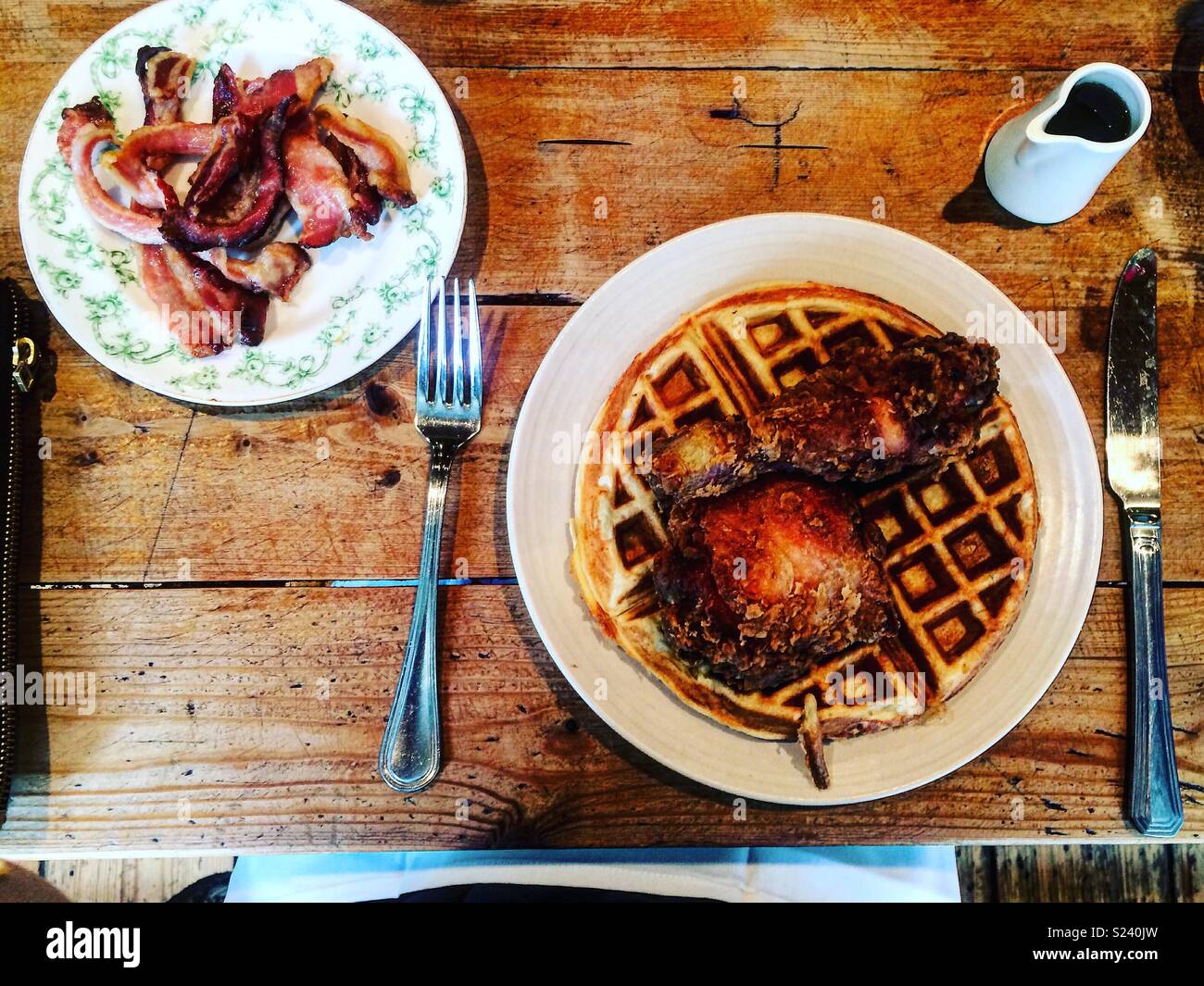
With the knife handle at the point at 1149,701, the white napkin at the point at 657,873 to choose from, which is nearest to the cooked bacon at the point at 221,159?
the white napkin at the point at 657,873

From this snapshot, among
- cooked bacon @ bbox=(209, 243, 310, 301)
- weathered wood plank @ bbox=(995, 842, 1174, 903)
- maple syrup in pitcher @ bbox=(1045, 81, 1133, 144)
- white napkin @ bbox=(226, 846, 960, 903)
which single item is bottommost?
weathered wood plank @ bbox=(995, 842, 1174, 903)

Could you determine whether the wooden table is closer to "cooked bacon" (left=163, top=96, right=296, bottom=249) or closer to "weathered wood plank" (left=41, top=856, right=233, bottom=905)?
"cooked bacon" (left=163, top=96, right=296, bottom=249)

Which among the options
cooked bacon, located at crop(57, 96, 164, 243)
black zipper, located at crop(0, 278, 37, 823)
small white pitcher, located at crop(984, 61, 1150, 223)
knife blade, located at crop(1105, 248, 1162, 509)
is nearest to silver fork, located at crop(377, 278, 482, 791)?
cooked bacon, located at crop(57, 96, 164, 243)

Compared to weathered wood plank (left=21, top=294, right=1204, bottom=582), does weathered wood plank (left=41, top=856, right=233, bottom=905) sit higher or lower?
lower

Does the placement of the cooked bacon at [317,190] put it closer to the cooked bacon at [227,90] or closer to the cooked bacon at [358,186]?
the cooked bacon at [358,186]

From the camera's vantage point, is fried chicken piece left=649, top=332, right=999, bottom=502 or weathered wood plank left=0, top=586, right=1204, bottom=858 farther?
weathered wood plank left=0, top=586, right=1204, bottom=858

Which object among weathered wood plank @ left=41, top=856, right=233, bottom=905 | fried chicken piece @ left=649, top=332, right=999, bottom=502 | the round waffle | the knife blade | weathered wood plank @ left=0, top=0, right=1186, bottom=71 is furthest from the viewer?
weathered wood plank @ left=41, top=856, right=233, bottom=905

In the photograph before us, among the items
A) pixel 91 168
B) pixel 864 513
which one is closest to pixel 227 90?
pixel 91 168

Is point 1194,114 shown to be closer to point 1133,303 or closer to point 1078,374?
point 1133,303
